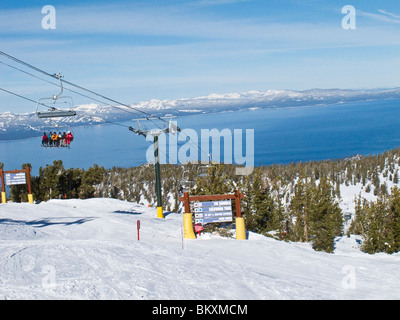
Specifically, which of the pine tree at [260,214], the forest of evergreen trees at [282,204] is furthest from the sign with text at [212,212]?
the pine tree at [260,214]

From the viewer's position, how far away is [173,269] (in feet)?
29.5

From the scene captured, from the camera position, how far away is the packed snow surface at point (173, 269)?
7375mm

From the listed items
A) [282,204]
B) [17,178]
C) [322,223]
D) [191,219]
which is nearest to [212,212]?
[191,219]

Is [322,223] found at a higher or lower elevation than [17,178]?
lower

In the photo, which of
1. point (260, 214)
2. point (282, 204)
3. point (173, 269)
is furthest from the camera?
point (282, 204)

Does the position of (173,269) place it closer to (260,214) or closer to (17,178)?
(17,178)

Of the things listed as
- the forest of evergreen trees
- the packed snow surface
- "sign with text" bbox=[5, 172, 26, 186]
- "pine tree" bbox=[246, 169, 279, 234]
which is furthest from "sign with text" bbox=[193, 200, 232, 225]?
"pine tree" bbox=[246, 169, 279, 234]

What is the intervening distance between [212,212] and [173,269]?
5.20 metres

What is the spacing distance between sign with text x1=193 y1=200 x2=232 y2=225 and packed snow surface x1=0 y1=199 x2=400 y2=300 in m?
0.64

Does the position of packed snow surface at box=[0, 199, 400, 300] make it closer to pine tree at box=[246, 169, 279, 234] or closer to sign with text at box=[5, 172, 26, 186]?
sign with text at box=[5, 172, 26, 186]

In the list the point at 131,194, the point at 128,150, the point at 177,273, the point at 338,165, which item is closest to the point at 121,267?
the point at 177,273

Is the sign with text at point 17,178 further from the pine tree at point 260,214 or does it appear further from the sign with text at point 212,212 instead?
the pine tree at point 260,214

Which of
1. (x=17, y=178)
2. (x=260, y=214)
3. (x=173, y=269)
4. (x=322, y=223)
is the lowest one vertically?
(x=322, y=223)

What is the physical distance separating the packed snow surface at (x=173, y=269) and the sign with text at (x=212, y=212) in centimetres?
64
